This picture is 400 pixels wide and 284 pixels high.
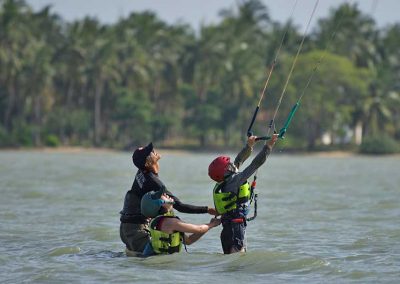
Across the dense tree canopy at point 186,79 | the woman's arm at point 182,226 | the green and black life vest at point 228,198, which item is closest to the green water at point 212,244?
the woman's arm at point 182,226

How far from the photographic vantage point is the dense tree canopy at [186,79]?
92.4 meters

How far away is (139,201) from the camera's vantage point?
12742 mm

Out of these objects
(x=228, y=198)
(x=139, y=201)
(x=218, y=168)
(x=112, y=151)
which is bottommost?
(x=112, y=151)

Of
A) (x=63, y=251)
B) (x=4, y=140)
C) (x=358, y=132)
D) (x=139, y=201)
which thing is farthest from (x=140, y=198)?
(x=358, y=132)

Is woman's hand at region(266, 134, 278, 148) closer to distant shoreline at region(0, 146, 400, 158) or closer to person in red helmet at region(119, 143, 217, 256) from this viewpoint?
person in red helmet at region(119, 143, 217, 256)

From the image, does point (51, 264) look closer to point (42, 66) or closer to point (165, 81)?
point (42, 66)

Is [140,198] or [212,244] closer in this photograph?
[140,198]

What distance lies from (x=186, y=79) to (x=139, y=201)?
8854 cm

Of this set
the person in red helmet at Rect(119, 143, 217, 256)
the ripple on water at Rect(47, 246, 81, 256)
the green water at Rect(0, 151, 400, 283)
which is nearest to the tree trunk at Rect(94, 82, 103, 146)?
the green water at Rect(0, 151, 400, 283)

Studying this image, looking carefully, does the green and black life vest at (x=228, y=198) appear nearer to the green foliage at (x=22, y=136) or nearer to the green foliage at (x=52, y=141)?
→ the green foliage at (x=52, y=141)

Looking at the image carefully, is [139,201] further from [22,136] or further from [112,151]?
[112,151]

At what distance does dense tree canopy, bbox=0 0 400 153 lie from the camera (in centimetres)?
9244

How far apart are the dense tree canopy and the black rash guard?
77612mm

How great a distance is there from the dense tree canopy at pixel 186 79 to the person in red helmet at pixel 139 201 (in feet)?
254
